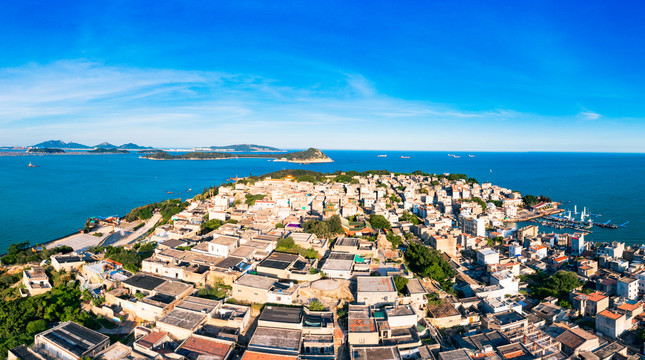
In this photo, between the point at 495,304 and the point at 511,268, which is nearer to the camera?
the point at 495,304

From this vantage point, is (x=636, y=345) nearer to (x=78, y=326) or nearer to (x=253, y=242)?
(x=253, y=242)

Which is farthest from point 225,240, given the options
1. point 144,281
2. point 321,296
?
point 321,296

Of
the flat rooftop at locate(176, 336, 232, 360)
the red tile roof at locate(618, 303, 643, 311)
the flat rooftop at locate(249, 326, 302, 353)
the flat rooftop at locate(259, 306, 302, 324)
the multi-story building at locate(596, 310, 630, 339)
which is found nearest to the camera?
the flat rooftop at locate(176, 336, 232, 360)

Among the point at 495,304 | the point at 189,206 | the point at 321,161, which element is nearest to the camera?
the point at 495,304

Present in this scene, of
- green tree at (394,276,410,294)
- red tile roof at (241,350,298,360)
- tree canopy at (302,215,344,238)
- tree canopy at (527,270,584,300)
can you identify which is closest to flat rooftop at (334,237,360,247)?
tree canopy at (302,215,344,238)

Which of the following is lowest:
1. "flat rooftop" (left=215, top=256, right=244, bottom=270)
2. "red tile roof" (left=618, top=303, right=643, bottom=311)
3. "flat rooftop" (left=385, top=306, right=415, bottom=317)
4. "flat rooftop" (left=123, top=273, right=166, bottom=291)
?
"red tile roof" (left=618, top=303, right=643, bottom=311)

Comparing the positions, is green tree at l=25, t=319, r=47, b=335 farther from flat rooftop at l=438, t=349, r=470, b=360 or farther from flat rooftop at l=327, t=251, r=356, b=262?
flat rooftop at l=438, t=349, r=470, b=360

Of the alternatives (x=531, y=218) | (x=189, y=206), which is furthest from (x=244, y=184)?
(x=531, y=218)
